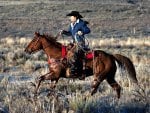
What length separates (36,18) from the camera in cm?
7400

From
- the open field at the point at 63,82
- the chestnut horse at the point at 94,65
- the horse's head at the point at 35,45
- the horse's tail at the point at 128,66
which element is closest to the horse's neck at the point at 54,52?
the chestnut horse at the point at 94,65

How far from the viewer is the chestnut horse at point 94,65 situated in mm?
13758

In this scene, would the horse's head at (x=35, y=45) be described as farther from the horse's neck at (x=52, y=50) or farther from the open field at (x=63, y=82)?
the open field at (x=63, y=82)

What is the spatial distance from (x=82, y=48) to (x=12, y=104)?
2959mm

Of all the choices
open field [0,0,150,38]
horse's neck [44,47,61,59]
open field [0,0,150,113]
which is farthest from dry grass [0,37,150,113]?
open field [0,0,150,38]

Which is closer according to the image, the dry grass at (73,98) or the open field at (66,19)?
the dry grass at (73,98)

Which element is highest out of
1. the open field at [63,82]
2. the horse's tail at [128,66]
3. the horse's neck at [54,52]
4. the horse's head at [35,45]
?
the horse's head at [35,45]

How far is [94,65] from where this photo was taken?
1393 centimetres

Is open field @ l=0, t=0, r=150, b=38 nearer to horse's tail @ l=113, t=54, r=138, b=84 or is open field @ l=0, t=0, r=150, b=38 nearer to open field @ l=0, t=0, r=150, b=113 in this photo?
open field @ l=0, t=0, r=150, b=113

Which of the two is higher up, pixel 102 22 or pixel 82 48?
pixel 82 48

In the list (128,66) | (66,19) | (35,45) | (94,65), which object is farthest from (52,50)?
(66,19)

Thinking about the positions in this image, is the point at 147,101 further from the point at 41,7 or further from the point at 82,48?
the point at 41,7

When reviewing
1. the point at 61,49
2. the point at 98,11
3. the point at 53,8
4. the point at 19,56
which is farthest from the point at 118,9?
the point at 61,49

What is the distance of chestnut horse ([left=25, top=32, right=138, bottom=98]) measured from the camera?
13.8 meters
